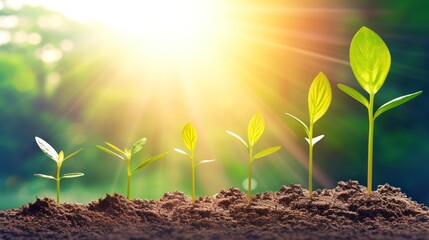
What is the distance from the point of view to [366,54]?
2584mm

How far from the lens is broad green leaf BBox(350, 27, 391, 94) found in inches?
100

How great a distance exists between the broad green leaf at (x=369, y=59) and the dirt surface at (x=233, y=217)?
57 cm

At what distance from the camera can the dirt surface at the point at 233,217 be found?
220 cm

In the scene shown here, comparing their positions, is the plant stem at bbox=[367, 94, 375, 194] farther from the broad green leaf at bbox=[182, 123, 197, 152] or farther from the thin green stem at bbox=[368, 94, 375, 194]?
the broad green leaf at bbox=[182, 123, 197, 152]

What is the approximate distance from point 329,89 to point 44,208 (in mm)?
1484

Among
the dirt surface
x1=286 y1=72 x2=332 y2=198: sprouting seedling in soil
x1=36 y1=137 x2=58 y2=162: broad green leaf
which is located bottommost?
the dirt surface

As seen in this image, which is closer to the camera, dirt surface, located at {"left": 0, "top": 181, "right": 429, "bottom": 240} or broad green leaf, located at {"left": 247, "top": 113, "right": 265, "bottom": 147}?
dirt surface, located at {"left": 0, "top": 181, "right": 429, "bottom": 240}

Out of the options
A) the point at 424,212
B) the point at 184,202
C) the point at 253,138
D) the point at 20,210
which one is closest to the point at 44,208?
the point at 20,210

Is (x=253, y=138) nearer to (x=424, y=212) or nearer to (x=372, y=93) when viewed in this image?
(x=372, y=93)

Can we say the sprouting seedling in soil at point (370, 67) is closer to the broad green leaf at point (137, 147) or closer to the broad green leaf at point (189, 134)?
the broad green leaf at point (189, 134)

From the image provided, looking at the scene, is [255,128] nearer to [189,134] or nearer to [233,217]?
[189,134]

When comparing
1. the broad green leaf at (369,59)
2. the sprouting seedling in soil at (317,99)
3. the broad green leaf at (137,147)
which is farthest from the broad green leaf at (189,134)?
the broad green leaf at (369,59)

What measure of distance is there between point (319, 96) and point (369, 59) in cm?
30

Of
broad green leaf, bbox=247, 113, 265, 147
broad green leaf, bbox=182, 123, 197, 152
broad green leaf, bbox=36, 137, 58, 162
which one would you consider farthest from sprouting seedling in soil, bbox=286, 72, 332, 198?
broad green leaf, bbox=36, 137, 58, 162
